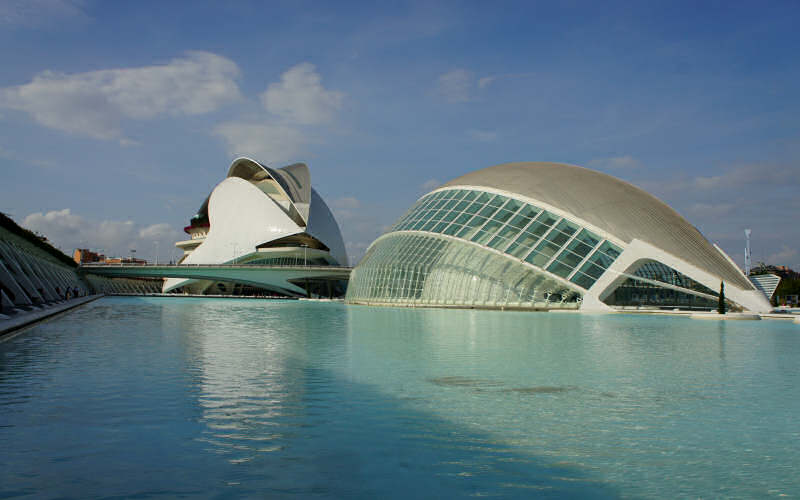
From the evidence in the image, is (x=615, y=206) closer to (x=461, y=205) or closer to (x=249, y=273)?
(x=461, y=205)

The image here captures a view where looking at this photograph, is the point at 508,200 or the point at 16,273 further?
the point at 508,200

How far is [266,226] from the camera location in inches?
3305

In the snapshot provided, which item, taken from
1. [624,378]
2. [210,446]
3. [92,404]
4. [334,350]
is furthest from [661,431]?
[334,350]

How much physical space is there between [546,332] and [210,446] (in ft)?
45.9

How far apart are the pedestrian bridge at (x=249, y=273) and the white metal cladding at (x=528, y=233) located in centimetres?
3809

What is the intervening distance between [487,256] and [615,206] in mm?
7972

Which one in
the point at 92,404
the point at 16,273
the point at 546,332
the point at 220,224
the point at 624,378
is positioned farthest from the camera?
the point at 220,224

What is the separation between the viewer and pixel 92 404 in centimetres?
693

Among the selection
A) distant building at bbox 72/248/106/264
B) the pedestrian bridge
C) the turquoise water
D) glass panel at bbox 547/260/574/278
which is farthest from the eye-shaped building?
distant building at bbox 72/248/106/264

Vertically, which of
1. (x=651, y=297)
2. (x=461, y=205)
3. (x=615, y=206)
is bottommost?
(x=651, y=297)

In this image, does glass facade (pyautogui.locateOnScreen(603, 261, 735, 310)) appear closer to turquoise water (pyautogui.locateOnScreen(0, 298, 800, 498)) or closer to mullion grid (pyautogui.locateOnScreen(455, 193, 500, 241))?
mullion grid (pyautogui.locateOnScreen(455, 193, 500, 241))

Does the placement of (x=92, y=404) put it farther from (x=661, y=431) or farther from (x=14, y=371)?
(x=661, y=431)

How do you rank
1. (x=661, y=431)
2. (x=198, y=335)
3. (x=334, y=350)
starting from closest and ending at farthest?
(x=661, y=431), (x=334, y=350), (x=198, y=335)

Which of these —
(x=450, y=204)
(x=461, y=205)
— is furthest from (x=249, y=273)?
(x=461, y=205)
